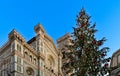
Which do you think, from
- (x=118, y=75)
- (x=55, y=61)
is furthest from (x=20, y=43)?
(x=118, y=75)

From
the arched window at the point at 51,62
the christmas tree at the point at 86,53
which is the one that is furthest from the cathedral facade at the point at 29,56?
the christmas tree at the point at 86,53

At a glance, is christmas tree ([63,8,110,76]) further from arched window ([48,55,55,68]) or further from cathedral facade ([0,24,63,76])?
arched window ([48,55,55,68])

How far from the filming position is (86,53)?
27.2m

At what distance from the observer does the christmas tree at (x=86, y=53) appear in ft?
87.4

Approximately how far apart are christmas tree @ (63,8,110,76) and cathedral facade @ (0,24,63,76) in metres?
12.3

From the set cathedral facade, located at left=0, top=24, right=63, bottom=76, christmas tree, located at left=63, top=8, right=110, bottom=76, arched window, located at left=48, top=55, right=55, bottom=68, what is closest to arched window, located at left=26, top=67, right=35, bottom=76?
cathedral facade, located at left=0, top=24, right=63, bottom=76

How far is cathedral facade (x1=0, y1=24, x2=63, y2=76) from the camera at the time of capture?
127ft

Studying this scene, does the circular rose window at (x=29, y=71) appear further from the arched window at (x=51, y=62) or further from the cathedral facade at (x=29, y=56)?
the arched window at (x=51, y=62)

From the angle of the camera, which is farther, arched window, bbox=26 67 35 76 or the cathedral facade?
arched window, bbox=26 67 35 76

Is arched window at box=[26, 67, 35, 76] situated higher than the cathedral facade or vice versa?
the cathedral facade

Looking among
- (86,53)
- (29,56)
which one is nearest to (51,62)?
(29,56)

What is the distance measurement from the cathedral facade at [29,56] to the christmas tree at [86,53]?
1232 cm

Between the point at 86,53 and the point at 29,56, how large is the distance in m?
16.8

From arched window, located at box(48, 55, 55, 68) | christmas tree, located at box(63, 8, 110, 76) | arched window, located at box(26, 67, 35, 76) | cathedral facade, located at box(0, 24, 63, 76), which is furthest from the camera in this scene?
arched window, located at box(48, 55, 55, 68)
